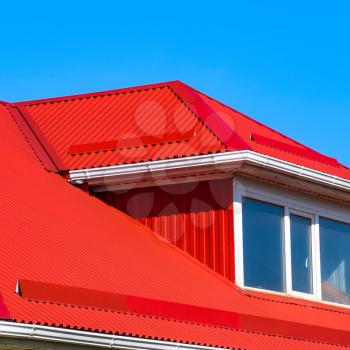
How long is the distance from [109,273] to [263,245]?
3858 mm

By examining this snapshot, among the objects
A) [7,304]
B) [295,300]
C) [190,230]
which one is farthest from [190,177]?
[7,304]

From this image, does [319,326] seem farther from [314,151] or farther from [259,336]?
[314,151]

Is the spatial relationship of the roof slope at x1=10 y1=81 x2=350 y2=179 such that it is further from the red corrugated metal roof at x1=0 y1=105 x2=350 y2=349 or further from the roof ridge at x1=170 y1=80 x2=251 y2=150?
the red corrugated metal roof at x1=0 y1=105 x2=350 y2=349

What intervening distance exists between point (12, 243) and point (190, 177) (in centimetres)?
462

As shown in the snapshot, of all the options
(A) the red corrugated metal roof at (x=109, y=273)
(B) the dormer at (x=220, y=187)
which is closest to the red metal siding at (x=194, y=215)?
Result: (B) the dormer at (x=220, y=187)

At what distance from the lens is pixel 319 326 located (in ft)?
51.7

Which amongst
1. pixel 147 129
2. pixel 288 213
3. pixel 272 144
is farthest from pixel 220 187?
pixel 147 129

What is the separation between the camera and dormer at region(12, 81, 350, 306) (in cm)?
1711

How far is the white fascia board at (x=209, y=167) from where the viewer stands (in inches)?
659

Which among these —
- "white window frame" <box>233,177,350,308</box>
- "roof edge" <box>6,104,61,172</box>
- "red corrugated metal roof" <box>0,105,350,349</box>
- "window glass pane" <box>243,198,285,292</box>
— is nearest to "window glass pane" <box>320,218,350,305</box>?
"white window frame" <box>233,177,350,308</box>

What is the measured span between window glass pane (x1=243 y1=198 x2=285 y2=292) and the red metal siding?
1.11 ft

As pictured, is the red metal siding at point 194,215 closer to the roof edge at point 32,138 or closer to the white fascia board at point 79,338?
the roof edge at point 32,138

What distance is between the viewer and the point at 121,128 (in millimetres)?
19250

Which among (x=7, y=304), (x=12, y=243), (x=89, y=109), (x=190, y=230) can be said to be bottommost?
(x=7, y=304)
